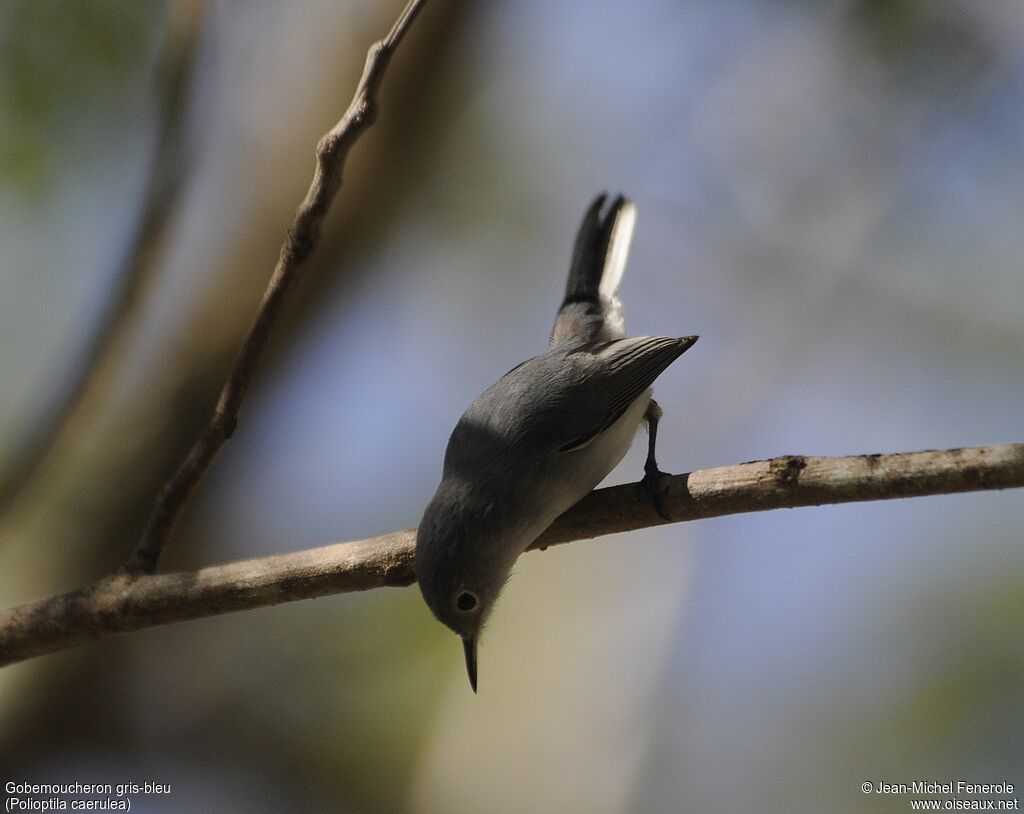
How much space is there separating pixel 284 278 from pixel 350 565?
1.97 ft

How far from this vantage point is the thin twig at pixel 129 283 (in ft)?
10.3

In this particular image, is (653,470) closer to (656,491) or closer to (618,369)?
(656,491)

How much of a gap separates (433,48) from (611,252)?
3.34 ft

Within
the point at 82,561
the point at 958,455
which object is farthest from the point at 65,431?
the point at 958,455

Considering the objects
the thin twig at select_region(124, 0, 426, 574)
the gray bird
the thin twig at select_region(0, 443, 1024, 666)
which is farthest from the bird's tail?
the thin twig at select_region(124, 0, 426, 574)

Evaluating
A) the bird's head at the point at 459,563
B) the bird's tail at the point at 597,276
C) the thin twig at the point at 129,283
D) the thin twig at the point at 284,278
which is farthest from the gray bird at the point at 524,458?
the thin twig at the point at 129,283

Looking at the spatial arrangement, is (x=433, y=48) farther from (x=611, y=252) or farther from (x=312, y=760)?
(x=312, y=760)

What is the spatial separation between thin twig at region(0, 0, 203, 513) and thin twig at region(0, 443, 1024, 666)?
1.37 m

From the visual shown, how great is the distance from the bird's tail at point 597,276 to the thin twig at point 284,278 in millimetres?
1168

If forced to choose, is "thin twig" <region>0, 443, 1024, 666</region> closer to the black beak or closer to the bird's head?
the bird's head

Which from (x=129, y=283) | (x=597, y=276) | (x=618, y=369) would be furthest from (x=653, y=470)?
(x=129, y=283)

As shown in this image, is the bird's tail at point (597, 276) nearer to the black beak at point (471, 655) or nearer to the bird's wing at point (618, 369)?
the bird's wing at point (618, 369)

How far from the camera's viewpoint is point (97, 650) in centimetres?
297

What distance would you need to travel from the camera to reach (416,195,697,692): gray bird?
199 cm
